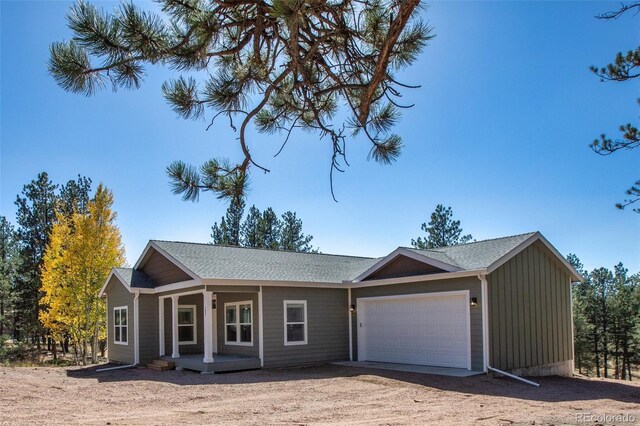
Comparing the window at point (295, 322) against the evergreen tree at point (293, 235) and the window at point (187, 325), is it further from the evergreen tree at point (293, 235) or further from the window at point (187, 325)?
the evergreen tree at point (293, 235)

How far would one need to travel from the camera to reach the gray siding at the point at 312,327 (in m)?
15.4

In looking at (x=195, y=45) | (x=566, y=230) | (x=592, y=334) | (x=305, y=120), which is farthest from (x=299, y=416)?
(x=592, y=334)

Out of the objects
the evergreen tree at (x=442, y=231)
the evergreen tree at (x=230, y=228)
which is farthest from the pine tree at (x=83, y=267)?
the evergreen tree at (x=442, y=231)

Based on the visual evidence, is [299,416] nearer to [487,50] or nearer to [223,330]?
[487,50]

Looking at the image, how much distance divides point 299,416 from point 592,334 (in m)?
34.4

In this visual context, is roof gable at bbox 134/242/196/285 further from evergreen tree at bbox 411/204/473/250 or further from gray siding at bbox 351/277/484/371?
evergreen tree at bbox 411/204/473/250

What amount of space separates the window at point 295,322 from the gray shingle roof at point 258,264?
742mm

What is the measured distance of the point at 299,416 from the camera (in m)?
8.69

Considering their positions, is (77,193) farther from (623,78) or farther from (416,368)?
(623,78)

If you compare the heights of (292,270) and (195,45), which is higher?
(195,45)

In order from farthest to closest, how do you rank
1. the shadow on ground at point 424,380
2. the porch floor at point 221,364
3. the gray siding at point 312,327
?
the gray siding at point 312,327 < the porch floor at point 221,364 < the shadow on ground at point 424,380

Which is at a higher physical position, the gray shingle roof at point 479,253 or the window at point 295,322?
the gray shingle roof at point 479,253

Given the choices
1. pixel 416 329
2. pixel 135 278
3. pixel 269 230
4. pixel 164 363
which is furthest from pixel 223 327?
pixel 269 230

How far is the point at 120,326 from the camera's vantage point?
18844mm
